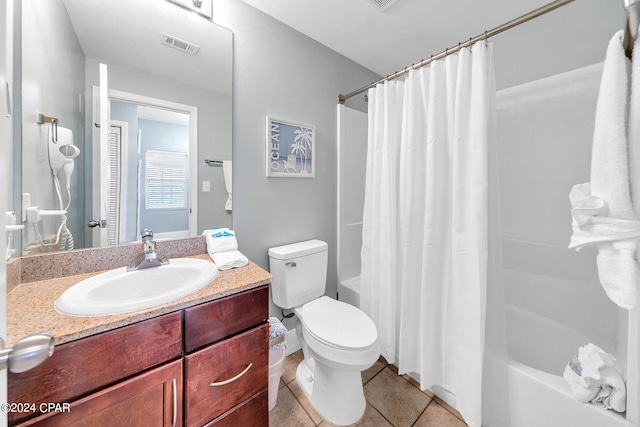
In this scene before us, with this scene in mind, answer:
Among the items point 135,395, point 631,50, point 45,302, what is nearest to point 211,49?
point 45,302

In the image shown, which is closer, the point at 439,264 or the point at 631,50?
the point at 631,50

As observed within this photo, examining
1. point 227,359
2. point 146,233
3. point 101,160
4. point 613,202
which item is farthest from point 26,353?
point 613,202

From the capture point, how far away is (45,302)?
735 millimetres

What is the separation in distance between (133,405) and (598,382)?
1.63 meters

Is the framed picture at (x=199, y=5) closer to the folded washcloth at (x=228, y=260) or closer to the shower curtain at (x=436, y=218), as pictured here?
the shower curtain at (x=436, y=218)

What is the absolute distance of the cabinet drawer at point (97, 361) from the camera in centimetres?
55

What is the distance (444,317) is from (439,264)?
286 millimetres

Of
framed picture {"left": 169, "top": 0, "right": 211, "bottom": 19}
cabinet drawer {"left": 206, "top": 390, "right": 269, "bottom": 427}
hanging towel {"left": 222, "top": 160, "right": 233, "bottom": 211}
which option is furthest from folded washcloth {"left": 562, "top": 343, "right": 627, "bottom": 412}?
framed picture {"left": 169, "top": 0, "right": 211, "bottom": 19}

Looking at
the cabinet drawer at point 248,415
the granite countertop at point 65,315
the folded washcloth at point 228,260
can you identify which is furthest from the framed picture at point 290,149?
the cabinet drawer at point 248,415

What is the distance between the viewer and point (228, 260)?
1.08m

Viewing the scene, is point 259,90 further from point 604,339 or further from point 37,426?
point 604,339

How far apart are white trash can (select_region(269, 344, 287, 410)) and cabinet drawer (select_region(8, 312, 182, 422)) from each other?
644mm

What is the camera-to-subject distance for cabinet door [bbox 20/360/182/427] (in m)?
0.60

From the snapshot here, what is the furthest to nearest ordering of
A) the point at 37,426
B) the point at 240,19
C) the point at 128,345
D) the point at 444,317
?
the point at 240,19, the point at 444,317, the point at 128,345, the point at 37,426
